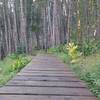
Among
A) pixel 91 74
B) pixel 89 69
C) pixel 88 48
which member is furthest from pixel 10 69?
pixel 88 48

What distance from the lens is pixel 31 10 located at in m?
30.2

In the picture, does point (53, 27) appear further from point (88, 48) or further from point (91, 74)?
point (91, 74)

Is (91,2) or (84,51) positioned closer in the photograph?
(84,51)

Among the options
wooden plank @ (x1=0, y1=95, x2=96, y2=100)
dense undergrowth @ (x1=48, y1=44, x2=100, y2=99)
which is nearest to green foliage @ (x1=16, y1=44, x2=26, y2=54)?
dense undergrowth @ (x1=48, y1=44, x2=100, y2=99)

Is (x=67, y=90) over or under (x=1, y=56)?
over

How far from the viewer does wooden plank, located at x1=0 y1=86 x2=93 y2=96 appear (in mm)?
3354

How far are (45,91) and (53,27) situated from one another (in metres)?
19.3

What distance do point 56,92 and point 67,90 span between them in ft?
0.66

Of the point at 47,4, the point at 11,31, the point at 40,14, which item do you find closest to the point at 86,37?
the point at 11,31

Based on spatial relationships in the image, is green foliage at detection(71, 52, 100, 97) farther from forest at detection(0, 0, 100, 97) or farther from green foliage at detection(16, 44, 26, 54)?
green foliage at detection(16, 44, 26, 54)

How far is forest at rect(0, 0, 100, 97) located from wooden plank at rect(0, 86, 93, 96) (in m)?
6.18

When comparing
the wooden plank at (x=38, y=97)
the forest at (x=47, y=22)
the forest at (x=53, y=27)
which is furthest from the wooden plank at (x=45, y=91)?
the forest at (x=47, y=22)

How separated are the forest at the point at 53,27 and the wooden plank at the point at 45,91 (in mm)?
6175

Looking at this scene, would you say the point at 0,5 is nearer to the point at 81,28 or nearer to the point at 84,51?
the point at 81,28
